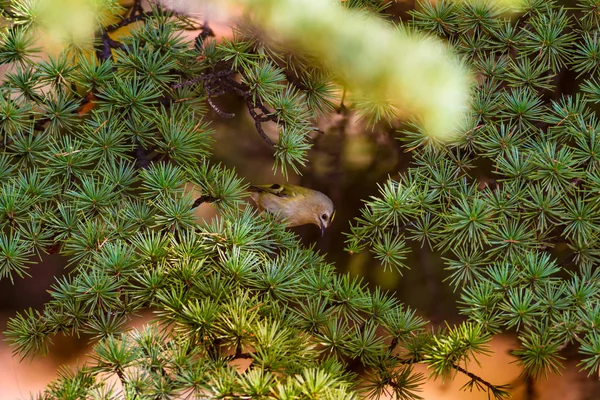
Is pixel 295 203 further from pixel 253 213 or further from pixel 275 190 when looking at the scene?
pixel 253 213

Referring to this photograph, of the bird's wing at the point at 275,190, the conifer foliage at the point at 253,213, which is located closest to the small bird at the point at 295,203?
the bird's wing at the point at 275,190

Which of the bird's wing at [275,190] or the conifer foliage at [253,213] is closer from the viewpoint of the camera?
the conifer foliage at [253,213]

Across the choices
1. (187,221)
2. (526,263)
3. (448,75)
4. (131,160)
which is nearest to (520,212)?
(526,263)

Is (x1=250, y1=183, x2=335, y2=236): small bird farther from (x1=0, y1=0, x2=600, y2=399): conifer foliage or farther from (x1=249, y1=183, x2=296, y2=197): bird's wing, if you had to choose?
(x1=0, y1=0, x2=600, y2=399): conifer foliage

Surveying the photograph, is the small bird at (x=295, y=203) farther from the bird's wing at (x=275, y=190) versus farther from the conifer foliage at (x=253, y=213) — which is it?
the conifer foliage at (x=253, y=213)

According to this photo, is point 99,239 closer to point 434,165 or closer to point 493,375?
point 434,165

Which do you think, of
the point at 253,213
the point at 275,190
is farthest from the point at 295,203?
the point at 253,213
